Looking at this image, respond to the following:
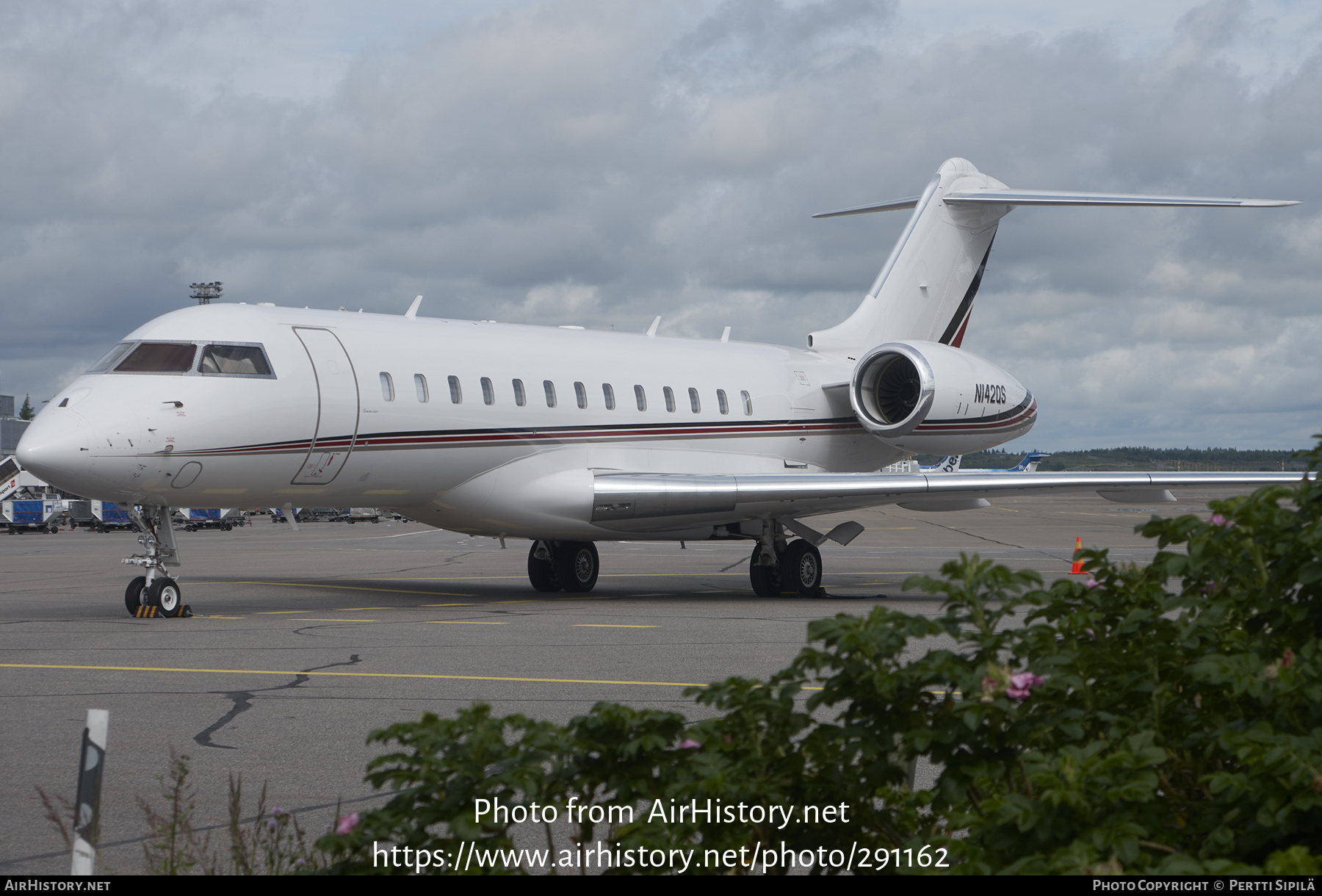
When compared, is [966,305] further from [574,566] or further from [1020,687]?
[1020,687]

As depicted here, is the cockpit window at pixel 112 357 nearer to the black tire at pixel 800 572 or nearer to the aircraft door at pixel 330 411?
the aircraft door at pixel 330 411

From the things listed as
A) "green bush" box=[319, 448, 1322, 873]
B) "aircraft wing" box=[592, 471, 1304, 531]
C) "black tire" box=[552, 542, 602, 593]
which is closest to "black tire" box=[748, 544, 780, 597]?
"aircraft wing" box=[592, 471, 1304, 531]

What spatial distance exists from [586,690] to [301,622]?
19.0 feet

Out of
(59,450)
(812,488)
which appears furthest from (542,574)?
(59,450)

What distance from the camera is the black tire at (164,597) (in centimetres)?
1338

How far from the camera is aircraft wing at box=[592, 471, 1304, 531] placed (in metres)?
15.8

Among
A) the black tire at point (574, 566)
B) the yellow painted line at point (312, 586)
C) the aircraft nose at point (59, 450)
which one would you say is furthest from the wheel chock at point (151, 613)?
the black tire at point (574, 566)

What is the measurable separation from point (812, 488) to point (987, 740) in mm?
12735

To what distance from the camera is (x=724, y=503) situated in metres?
16.2

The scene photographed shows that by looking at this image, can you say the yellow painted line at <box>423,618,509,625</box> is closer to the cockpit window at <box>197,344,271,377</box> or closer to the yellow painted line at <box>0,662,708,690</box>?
the cockpit window at <box>197,344,271,377</box>

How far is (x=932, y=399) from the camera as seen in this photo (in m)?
17.7

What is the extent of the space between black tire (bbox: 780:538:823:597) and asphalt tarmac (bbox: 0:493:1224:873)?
0.42 meters

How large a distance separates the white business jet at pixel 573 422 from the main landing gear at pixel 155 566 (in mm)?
29
